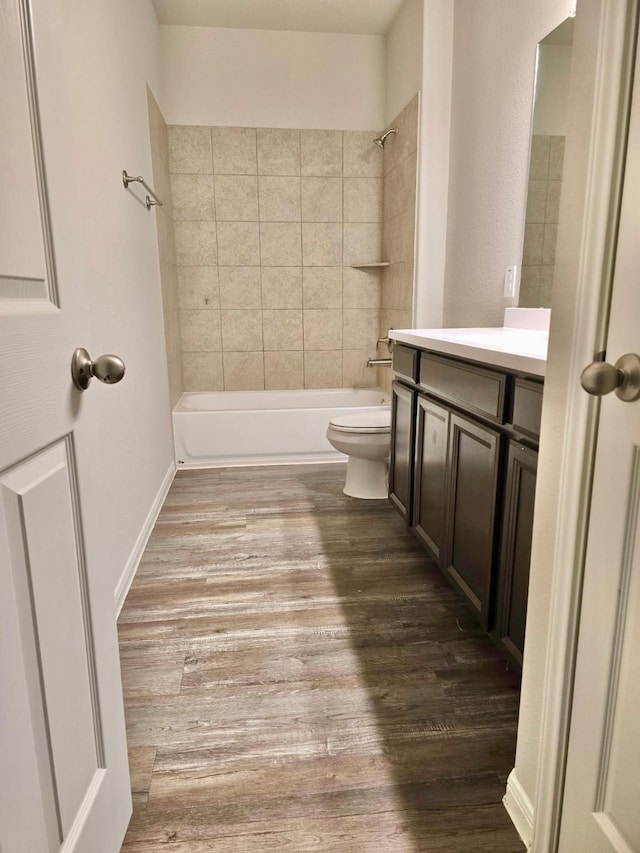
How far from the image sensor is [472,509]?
1.63 m

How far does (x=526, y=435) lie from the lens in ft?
4.33

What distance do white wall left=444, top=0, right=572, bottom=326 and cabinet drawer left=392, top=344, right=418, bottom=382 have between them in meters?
0.54

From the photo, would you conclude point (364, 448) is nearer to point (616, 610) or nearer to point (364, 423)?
point (364, 423)

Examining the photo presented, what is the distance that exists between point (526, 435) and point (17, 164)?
1.10 metres

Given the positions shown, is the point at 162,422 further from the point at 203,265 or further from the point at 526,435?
the point at 526,435

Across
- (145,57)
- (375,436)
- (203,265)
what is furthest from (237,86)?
(375,436)

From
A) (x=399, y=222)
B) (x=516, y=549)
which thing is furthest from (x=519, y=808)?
(x=399, y=222)

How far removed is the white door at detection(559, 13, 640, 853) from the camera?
77cm

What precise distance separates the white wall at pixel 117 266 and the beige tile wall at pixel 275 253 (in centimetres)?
84

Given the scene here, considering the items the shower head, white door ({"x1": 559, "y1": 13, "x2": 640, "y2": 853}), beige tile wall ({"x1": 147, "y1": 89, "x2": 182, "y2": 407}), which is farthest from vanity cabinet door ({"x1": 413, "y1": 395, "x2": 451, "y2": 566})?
the shower head

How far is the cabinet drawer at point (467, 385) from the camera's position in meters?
1.46

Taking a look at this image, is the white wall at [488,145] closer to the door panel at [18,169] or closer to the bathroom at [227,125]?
the bathroom at [227,125]

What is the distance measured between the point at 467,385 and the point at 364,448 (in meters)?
1.23

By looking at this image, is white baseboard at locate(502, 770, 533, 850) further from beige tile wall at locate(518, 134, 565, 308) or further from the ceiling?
the ceiling
